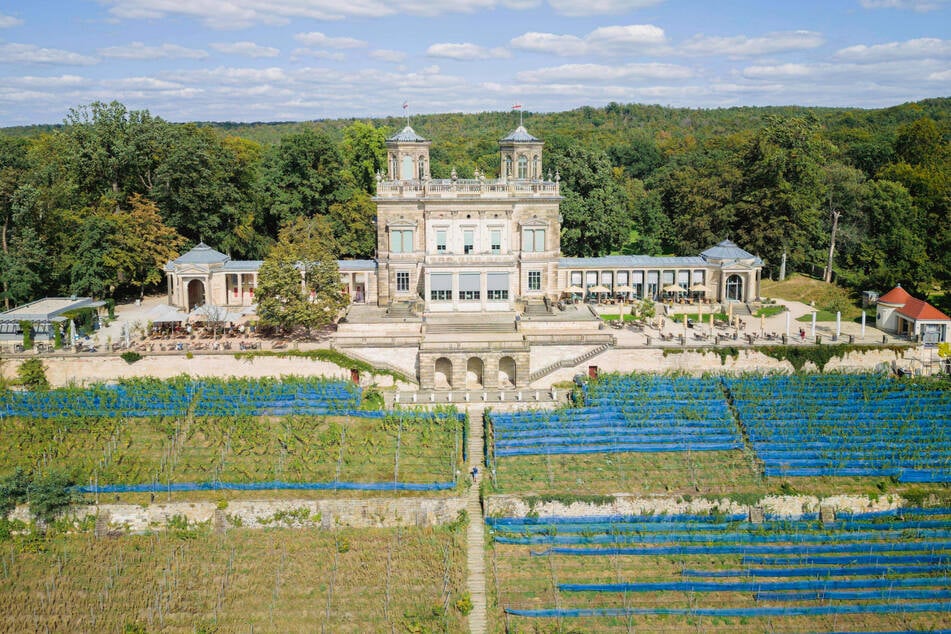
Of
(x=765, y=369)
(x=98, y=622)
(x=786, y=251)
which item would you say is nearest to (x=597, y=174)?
(x=786, y=251)

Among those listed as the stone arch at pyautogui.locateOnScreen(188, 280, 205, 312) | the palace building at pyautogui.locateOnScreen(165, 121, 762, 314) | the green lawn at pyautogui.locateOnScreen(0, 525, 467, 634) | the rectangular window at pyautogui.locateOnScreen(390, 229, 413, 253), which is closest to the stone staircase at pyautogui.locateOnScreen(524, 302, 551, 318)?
the palace building at pyautogui.locateOnScreen(165, 121, 762, 314)

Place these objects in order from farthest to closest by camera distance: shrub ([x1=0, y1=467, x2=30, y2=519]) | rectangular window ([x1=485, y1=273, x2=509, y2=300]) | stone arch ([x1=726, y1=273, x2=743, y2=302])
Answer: stone arch ([x1=726, y1=273, x2=743, y2=302]), rectangular window ([x1=485, y1=273, x2=509, y2=300]), shrub ([x1=0, y1=467, x2=30, y2=519])

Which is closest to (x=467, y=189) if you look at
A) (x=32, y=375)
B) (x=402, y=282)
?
(x=402, y=282)

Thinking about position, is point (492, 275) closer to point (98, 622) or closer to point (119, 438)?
point (119, 438)

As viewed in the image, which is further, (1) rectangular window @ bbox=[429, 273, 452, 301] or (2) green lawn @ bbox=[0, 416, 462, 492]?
(1) rectangular window @ bbox=[429, 273, 452, 301]

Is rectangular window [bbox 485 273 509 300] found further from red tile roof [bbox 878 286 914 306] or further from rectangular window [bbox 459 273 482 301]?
red tile roof [bbox 878 286 914 306]

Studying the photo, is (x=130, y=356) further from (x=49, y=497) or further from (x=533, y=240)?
(x=533, y=240)
